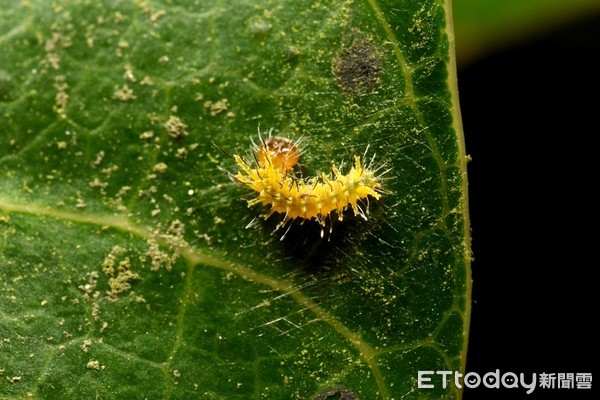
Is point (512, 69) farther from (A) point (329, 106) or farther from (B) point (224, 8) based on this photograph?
(B) point (224, 8)

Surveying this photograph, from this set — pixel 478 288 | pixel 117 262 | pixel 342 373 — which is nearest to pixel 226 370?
pixel 342 373

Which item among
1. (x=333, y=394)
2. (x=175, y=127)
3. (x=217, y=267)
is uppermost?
(x=175, y=127)

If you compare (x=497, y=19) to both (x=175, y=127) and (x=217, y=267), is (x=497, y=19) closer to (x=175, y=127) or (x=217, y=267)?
(x=175, y=127)

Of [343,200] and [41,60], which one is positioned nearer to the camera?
[343,200]

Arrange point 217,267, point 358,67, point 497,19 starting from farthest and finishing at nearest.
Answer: point 217,267, point 358,67, point 497,19

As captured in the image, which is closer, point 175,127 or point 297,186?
point 297,186

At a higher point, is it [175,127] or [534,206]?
[175,127]

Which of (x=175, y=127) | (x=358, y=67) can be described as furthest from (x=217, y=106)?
(x=358, y=67)
